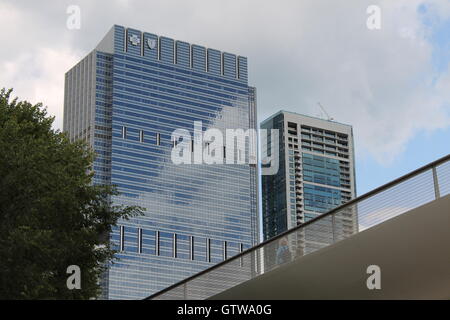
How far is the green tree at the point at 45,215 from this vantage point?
26.3 m

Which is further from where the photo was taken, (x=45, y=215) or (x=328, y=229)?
(x=45, y=215)

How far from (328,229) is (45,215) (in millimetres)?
13546

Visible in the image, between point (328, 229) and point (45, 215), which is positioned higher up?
point (45, 215)

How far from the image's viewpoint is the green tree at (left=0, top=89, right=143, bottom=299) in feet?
86.2

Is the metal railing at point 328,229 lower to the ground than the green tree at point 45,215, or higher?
lower

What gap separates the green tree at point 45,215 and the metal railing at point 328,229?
6.16 meters

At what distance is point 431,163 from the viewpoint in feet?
57.2

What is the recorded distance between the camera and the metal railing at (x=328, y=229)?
17.4 metres

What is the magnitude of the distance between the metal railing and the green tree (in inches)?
243

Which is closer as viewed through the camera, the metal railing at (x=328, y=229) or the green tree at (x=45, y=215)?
the metal railing at (x=328, y=229)

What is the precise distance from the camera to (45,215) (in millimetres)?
29391
